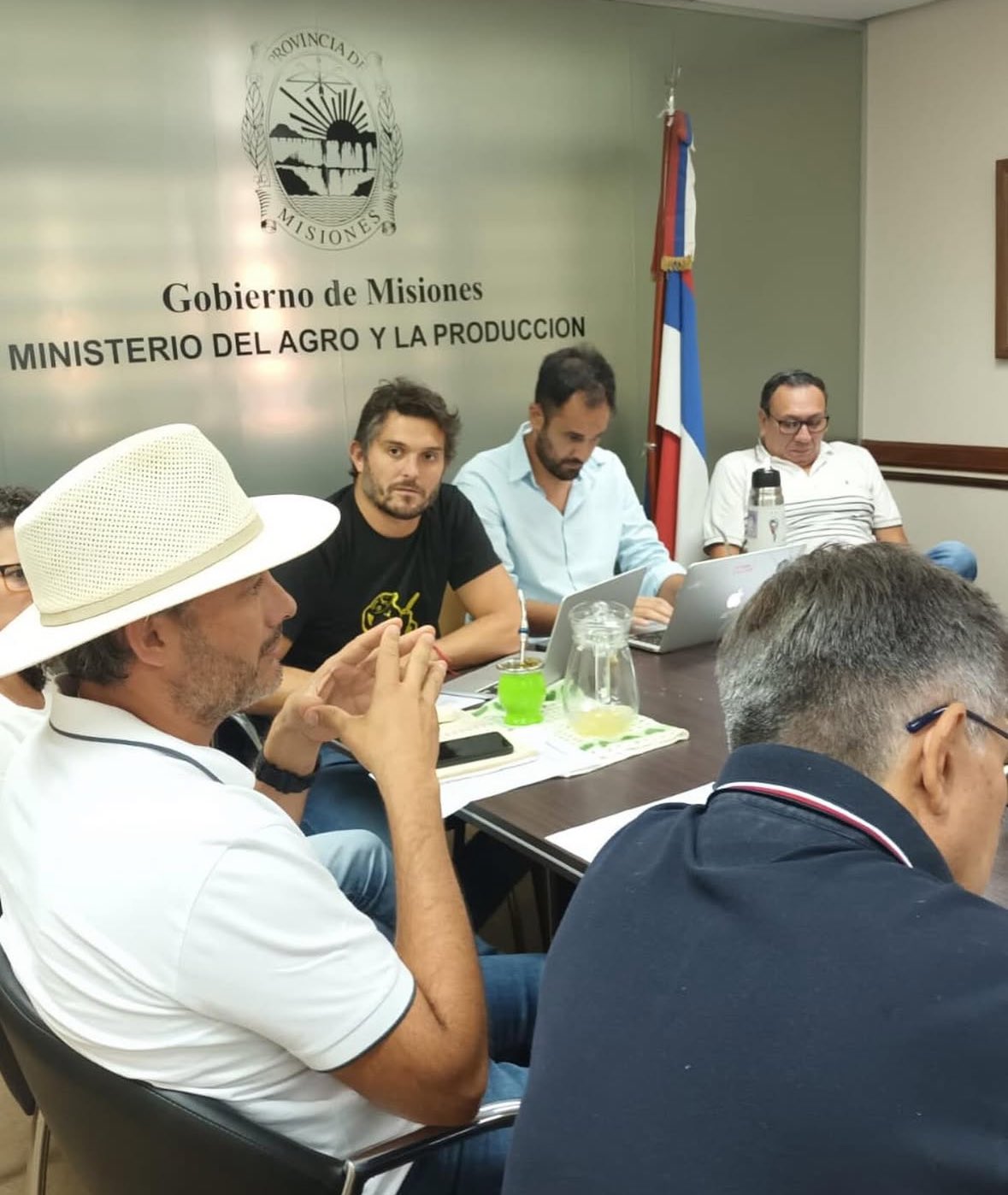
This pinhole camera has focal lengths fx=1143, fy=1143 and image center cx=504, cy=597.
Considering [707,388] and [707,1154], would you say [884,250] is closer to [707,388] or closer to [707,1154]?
[707,388]

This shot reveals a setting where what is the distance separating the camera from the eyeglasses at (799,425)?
153 inches

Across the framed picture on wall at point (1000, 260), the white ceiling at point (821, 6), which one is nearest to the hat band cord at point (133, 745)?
the white ceiling at point (821, 6)

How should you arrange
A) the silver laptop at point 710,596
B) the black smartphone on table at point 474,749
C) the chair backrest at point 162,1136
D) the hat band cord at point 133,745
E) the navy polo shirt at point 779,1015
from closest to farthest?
the navy polo shirt at point 779,1015 → the chair backrest at point 162,1136 → the hat band cord at point 133,745 → the black smartphone on table at point 474,749 → the silver laptop at point 710,596

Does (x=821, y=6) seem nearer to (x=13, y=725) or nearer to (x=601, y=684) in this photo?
(x=601, y=684)

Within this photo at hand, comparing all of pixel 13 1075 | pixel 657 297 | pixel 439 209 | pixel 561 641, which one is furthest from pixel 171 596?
pixel 657 297

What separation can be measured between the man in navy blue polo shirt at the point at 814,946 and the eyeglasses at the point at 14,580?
1.35 meters

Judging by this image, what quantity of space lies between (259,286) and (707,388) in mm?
1955

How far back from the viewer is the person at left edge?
2.54m

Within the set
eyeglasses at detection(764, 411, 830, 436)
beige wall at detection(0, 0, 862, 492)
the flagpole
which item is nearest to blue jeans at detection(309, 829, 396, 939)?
beige wall at detection(0, 0, 862, 492)

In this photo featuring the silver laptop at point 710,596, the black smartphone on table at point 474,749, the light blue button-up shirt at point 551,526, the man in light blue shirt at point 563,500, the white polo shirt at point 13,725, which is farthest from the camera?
the light blue button-up shirt at point 551,526

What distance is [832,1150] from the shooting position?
69 cm

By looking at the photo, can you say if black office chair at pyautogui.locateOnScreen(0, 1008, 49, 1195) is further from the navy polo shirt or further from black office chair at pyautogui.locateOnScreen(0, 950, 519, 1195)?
the navy polo shirt

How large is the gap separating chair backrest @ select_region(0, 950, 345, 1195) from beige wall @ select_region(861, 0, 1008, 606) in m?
4.41

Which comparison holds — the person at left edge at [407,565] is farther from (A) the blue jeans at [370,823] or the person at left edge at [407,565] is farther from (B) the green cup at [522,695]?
(B) the green cup at [522,695]
